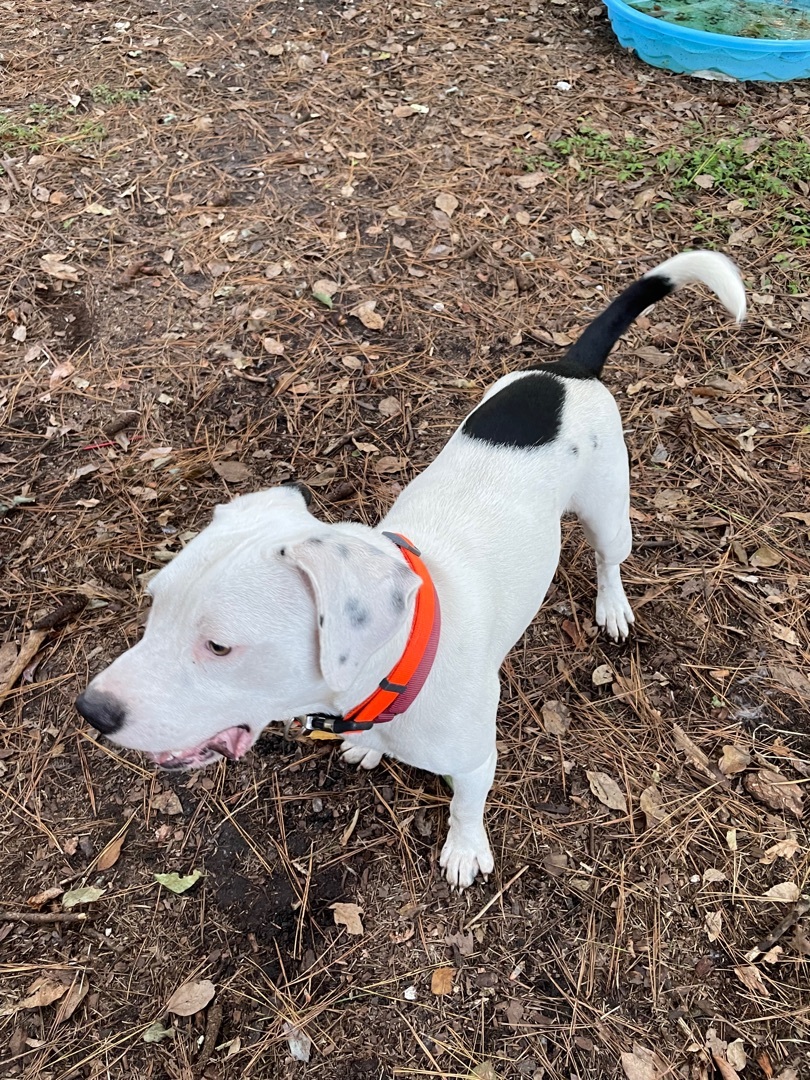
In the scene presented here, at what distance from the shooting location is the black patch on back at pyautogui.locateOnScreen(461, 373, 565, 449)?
106 inches

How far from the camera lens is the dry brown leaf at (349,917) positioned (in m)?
2.78

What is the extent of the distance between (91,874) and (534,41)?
287 inches

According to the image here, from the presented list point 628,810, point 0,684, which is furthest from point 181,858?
point 628,810

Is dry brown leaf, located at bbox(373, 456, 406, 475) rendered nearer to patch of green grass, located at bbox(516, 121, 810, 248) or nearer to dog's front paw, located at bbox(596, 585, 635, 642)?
dog's front paw, located at bbox(596, 585, 635, 642)

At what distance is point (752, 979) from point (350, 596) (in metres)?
2.32

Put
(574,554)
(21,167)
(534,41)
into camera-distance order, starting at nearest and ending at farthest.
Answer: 1. (574,554)
2. (21,167)
3. (534,41)

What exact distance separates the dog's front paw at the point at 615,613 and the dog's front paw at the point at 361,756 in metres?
1.32

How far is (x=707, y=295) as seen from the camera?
4.74 metres

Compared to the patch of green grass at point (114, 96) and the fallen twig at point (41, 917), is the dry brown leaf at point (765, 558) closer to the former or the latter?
the fallen twig at point (41, 917)

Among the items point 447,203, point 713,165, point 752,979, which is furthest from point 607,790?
point 713,165

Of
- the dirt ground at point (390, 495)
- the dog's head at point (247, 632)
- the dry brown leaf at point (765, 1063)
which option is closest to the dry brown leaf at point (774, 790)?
the dirt ground at point (390, 495)

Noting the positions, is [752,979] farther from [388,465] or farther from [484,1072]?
[388,465]

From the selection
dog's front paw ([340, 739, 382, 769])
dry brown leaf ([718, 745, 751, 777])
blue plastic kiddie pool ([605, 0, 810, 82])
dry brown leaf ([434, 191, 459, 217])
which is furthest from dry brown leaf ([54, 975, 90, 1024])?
blue plastic kiddie pool ([605, 0, 810, 82])

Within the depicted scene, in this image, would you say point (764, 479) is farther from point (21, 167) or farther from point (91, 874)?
point (21, 167)
